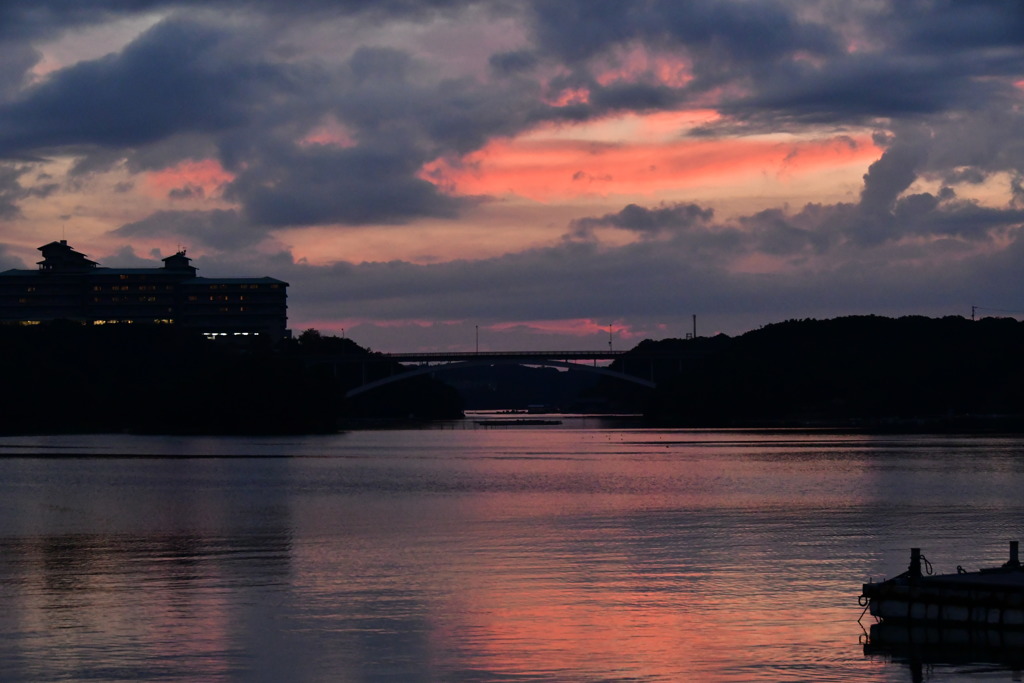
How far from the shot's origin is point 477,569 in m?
38.5

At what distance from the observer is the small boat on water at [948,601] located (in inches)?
1089

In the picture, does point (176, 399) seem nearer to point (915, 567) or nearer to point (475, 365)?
point (475, 365)

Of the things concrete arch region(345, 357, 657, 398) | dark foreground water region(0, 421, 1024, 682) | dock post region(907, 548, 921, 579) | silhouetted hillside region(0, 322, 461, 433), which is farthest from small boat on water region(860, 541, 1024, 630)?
Result: concrete arch region(345, 357, 657, 398)

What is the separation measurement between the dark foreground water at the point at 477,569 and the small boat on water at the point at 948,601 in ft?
2.90

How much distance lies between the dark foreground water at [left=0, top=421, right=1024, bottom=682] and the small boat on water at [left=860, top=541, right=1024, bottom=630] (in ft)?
2.90

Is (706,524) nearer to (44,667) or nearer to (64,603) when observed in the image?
(64,603)

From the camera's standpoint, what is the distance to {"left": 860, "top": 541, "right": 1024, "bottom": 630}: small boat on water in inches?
1089

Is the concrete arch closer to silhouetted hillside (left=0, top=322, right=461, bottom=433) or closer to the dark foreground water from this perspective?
silhouetted hillside (left=0, top=322, right=461, bottom=433)

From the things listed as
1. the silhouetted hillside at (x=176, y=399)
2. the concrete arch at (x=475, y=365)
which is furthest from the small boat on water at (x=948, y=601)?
the concrete arch at (x=475, y=365)

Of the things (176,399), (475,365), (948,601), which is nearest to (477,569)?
(948,601)

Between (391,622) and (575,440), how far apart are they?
397ft

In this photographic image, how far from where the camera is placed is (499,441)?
152 meters

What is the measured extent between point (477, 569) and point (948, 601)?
45.9 ft

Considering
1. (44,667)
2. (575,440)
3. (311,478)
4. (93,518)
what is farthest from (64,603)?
(575,440)
